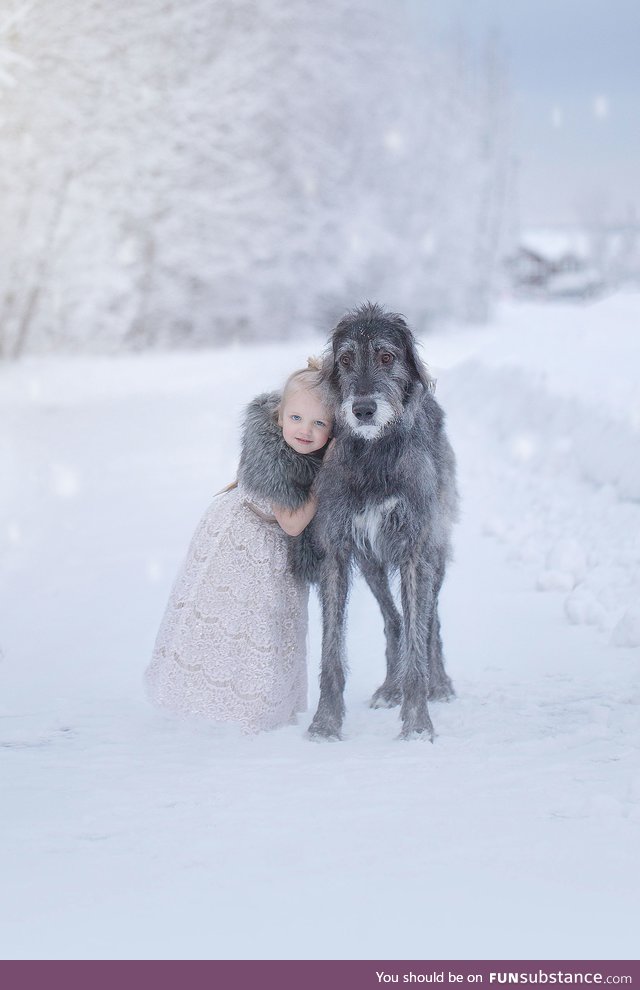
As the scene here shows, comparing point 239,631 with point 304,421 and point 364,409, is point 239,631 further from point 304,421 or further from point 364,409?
point 364,409

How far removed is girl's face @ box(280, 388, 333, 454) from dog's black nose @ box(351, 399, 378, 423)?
1.13 ft

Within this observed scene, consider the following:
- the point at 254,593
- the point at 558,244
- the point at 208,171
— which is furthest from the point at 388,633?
the point at 558,244

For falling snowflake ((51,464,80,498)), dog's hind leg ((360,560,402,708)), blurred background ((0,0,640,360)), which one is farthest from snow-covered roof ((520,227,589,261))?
dog's hind leg ((360,560,402,708))

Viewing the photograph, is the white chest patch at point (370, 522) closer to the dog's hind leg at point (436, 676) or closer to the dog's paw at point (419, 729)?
the dog's hind leg at point (436, 676)

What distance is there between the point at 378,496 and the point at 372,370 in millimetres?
498

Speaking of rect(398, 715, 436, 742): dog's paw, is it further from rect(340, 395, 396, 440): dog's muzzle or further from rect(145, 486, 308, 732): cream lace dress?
rect(340, 395, 396, 440): dog's muzzle

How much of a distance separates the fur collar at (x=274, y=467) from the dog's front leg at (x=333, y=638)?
12.8 inches

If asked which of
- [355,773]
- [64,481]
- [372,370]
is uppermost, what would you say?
[64,481]

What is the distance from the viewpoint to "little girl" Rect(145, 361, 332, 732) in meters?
4.27

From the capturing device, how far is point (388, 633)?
4641 millimetres

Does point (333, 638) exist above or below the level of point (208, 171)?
below

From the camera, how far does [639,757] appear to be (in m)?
3.69

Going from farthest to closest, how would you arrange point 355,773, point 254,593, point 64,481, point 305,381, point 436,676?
point 64,481 < point 436,676 < point 254,593 < point 305,381 < point 355,773
